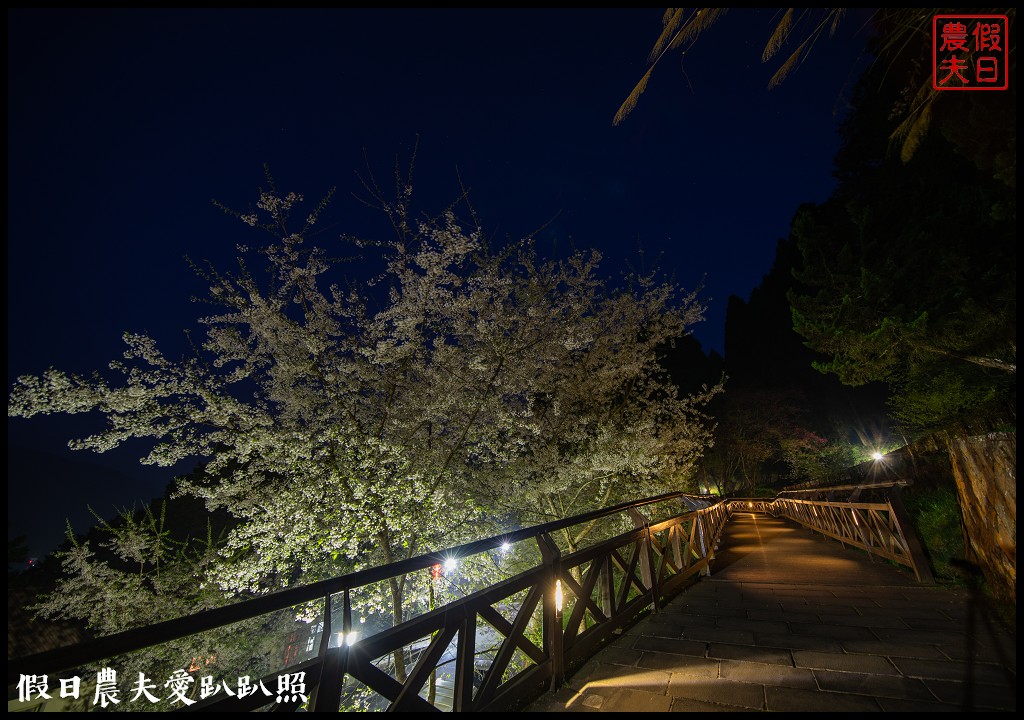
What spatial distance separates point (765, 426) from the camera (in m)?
27.7

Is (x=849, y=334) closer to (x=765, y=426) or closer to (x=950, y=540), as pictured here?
(x=950, y=540)

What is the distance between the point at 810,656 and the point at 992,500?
2469 millimetres

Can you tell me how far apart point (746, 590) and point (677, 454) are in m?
9.48

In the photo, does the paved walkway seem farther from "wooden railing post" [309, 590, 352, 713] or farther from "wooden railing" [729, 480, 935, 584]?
"wooden railing post" [309, 590, 352, 713]

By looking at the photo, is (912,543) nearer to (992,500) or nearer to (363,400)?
(992,500)

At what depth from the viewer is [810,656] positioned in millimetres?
3369

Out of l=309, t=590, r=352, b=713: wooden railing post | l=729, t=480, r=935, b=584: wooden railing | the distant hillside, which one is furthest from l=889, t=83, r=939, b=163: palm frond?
the distant hillside

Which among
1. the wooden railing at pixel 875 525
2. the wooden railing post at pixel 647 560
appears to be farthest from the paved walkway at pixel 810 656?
the wooden railing at pixel 875 525

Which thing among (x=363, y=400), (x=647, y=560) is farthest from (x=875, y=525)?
(x=363, y=400)

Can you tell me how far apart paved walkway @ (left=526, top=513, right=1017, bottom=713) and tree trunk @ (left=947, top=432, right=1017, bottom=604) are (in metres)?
0.50

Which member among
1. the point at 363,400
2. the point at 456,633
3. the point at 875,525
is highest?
the point at 363,400

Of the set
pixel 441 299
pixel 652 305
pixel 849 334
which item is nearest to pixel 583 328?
pixel 652 305

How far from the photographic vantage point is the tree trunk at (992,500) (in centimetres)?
358

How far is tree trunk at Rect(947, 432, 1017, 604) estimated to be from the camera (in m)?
3.58
